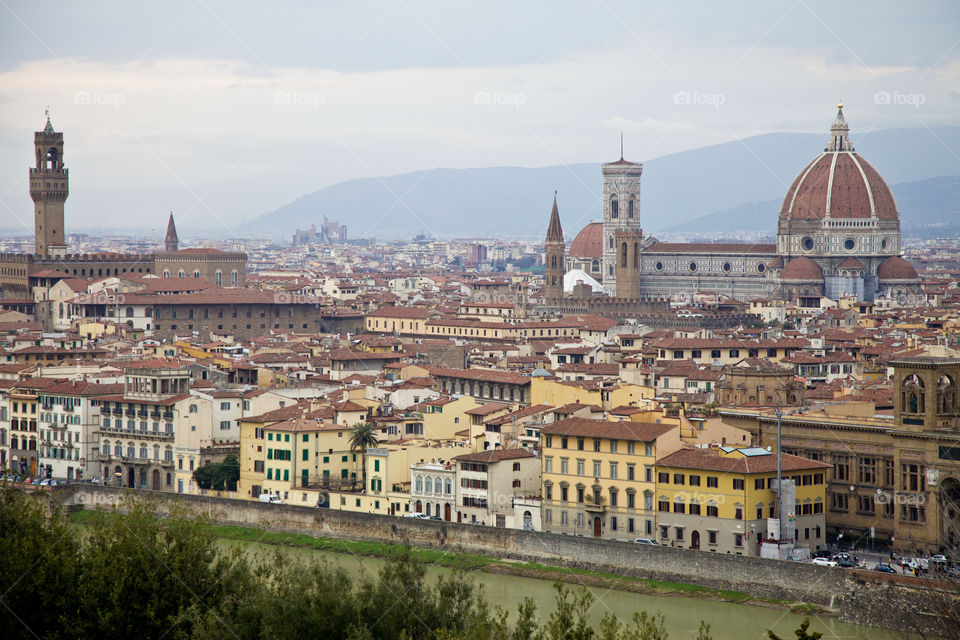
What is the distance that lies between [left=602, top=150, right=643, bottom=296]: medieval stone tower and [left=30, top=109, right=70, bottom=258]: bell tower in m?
32.7

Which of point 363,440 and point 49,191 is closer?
point 363,440

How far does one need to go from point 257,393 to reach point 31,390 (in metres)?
6.36

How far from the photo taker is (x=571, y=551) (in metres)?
30.0

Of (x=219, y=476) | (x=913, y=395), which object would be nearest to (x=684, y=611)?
(x=913, y=395)

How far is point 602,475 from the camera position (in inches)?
1224

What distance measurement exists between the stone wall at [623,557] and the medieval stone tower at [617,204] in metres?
71.4

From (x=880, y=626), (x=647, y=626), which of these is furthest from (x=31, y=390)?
(x=647, y=626)

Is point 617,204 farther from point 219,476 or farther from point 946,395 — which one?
point 946,395

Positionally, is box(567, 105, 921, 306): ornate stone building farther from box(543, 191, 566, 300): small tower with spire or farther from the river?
the river

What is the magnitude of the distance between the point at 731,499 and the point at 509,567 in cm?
405

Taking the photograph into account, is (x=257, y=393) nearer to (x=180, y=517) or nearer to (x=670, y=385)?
(x=670, y=385)

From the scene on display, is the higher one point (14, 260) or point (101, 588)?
point (14, 260)

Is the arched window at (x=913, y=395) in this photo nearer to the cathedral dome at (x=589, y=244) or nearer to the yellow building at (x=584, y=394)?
the yellow building at (x=584, y=394)

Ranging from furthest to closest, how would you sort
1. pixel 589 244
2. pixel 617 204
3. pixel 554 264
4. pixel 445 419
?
1. pixel 589 244
2. pixel 617 204
3. pixel 554 264
4. pixel 445 419
